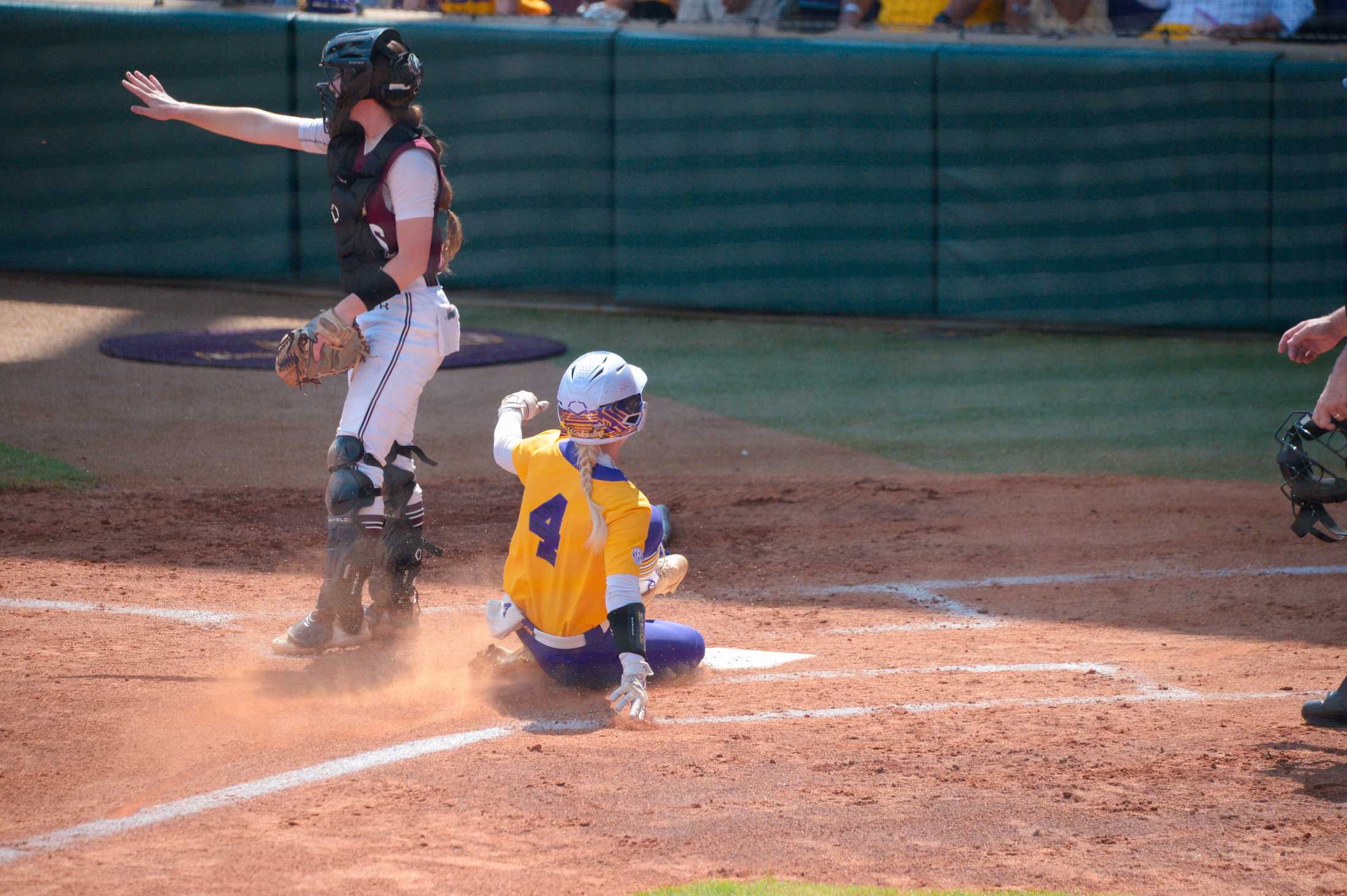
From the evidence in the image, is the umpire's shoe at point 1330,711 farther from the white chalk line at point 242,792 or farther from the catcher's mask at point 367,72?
the catcher's mask at point 367,72

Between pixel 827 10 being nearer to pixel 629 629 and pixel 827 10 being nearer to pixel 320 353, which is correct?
pixel 320 353

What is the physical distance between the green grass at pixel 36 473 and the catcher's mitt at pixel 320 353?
9.13 ft

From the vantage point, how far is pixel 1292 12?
11094 mm

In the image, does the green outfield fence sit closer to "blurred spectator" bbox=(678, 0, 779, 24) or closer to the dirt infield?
"blurred spectator" bbox=(678, 0, 779, 24)

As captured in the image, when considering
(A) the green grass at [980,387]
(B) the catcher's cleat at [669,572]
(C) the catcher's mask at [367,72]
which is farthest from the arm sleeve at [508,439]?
(A) the green grass at [980,387]

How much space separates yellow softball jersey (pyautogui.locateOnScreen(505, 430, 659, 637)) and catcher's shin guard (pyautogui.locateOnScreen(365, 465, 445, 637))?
1.65 feet

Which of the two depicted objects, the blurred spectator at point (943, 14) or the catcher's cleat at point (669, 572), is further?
the blurred spectator at point (943, 14)

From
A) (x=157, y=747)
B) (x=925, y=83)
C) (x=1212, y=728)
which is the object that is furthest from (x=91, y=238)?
(x=1212, y=728)

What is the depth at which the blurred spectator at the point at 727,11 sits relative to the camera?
12.3 metres

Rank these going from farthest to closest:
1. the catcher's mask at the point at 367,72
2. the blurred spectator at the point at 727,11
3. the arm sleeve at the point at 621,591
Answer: the blurred spectator at the point at 727,11 < the catcher's mask at the point at 367,72 < the arm sleeve at the point at 621,591

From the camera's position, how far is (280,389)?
9.09 meters

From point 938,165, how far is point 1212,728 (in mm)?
8271

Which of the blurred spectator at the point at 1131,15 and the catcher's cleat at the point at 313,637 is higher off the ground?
the blurred spectator at the point at 1131,15

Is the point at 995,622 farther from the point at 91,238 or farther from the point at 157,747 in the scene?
the point at 91,238
